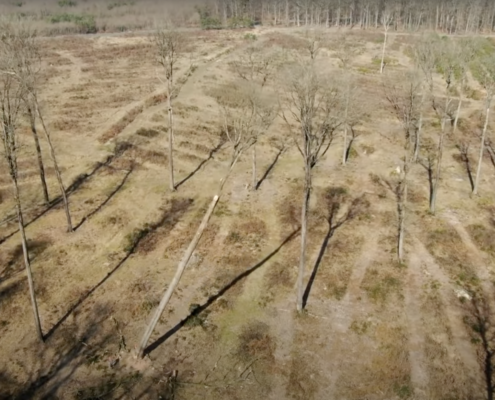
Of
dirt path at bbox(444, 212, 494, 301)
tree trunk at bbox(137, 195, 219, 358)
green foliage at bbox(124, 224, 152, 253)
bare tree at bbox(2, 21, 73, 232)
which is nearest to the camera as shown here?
tree trunk at bbox(137, 195, 219, 358)

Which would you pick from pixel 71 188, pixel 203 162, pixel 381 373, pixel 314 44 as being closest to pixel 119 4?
pixel 203 162

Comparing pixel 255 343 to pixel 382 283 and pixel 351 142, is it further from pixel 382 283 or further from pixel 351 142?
pixel 351 142

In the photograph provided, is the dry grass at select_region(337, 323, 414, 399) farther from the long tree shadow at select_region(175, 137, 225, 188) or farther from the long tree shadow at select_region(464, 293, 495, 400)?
the long tree shadow at select_region(175, 137, 225, 188)

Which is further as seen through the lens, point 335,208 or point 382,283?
point 335,208

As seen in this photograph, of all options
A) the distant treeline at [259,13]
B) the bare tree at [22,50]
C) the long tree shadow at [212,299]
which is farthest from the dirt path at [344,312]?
the distant treeline at [259,13]

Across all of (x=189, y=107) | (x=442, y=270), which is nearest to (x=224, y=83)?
Result: (x=189, y=107)

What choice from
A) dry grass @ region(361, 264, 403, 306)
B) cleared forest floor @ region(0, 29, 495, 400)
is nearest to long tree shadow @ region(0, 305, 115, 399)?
cleared forest floor @ region(0, 29, 495, 400)

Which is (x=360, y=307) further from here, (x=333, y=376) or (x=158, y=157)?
(x=158, y=157)
